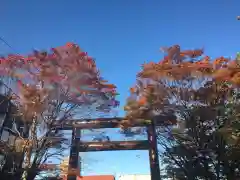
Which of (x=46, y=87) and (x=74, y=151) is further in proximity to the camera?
(x=74, y=151)

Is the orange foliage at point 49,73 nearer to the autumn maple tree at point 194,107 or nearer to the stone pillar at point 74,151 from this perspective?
the autumn maple tree at point 194,107

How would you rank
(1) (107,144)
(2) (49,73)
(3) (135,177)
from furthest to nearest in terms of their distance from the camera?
(3) (135,177) → (1) (107,144) → (2) (49,73)

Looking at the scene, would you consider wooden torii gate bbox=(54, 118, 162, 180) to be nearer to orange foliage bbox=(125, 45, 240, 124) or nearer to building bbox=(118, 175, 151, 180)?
orange foliage bbox=(125, 45, 240, 124)

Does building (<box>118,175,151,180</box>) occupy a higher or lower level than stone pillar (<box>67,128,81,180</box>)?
lower

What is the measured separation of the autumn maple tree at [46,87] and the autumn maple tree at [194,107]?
3340 mm

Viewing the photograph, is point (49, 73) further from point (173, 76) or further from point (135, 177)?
point (135, 177)

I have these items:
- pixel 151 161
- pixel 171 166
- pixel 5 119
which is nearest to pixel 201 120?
pixel 171 166

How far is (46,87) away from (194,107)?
7751 mm

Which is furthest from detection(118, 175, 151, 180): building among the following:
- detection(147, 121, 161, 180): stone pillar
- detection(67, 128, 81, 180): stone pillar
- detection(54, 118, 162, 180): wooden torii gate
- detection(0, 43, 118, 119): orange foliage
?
detection(0, 43, 118, 119): orange foliage

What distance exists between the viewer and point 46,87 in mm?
13234

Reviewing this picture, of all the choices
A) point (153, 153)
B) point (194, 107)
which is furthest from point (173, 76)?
point (153, 153)

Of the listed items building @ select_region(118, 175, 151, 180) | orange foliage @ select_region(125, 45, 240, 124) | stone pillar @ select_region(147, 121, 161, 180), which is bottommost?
building @ select_region(118, 175, 151, 180)

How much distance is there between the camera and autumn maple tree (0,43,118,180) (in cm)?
1306

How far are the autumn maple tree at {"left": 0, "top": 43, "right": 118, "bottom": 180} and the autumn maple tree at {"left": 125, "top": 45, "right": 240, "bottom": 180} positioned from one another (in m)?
3.34
